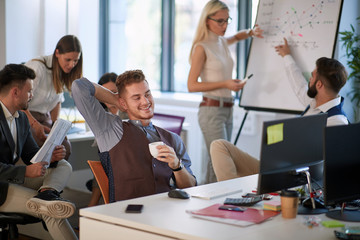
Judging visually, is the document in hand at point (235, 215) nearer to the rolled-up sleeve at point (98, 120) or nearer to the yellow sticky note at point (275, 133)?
the yellow sticky note at point (275, 133)

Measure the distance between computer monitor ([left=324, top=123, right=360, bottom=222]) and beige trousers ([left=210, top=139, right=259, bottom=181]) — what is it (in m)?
A: 1.08

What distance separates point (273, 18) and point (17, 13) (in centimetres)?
318

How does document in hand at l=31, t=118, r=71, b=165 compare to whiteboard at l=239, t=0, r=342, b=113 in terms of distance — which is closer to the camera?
document in hand at l=31, t=118, r=71, b=165

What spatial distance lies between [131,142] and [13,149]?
2.62 ft

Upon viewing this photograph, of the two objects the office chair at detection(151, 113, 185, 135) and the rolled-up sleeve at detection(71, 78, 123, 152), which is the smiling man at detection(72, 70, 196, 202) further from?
the office chair at detection(151, 113, 185, 135)

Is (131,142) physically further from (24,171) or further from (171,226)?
(171,226)

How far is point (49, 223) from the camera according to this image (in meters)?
3.13

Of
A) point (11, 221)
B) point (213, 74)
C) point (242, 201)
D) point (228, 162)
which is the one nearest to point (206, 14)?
point (213, 74)

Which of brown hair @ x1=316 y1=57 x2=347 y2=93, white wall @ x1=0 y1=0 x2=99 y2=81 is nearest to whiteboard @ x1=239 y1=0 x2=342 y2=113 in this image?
brown hair @ x1=316 y1=57 x2=347 y2=93

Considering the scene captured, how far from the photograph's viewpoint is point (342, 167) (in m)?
2.32

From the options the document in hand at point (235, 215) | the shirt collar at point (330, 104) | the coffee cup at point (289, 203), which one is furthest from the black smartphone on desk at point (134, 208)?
the shirt collar at point (330, 104)

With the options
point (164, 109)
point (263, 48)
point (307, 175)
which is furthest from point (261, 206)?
point (164, 109)

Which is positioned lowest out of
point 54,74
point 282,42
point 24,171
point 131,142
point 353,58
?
point 24,171

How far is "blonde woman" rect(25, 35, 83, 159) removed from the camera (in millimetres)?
4141
